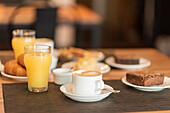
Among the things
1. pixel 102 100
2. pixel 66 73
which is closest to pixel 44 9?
pixel 66 73

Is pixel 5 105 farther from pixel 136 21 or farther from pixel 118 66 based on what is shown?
pixel 136 21

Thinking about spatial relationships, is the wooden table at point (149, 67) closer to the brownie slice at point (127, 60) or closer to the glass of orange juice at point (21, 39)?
the brownie slice at point (127, 60)

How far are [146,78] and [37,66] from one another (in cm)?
45

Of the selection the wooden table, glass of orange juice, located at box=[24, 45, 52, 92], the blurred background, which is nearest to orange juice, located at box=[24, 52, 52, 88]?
glass of orange juice, located at box=[24, 45, 52, 92]

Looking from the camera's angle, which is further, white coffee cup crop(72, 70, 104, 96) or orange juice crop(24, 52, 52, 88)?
orange juice crop(24, 52, 52, 88)

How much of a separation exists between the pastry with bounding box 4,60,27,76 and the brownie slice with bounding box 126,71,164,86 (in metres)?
0.48

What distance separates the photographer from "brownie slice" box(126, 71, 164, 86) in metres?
1.29

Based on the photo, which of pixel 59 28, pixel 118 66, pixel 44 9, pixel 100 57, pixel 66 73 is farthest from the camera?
pixel 59 28

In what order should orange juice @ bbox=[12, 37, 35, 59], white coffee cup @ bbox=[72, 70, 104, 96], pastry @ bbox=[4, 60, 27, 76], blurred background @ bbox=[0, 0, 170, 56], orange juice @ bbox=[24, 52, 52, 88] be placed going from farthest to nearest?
blurred background @ bbox=[0, 0, 170, 56] < orange juice @ bbox=[12, 37, 35, 59] < pastry @ bbox=[4, 60, 27, 76] < orange juice @ bbox=[24, 52, 52, 88] < white coffee cup @ bbox=[72, 70, 104, 96]

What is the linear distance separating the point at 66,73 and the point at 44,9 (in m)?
1.80

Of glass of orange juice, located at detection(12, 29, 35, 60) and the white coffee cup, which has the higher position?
glass of orange juice, located at detection(12, 29, 35, 60)

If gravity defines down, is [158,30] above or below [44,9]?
below

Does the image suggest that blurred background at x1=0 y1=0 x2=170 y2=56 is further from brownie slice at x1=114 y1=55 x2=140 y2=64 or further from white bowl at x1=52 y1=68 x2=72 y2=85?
white bowl at x1=52 y1=68 x2=72 y2=85

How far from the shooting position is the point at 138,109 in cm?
109
